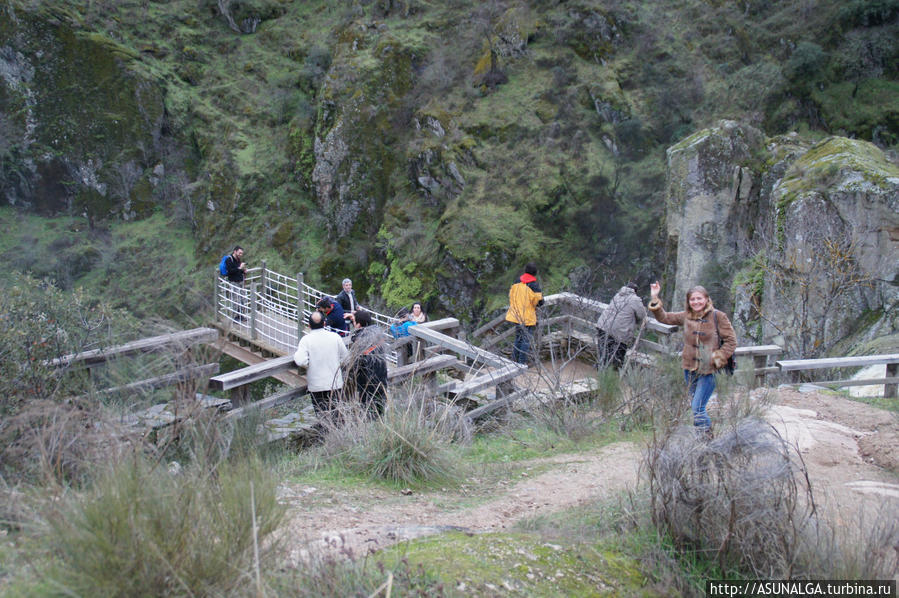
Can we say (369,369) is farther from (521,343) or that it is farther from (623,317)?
(623,317)

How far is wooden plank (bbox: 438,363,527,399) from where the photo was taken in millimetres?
6766

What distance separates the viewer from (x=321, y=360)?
6172 millimetres

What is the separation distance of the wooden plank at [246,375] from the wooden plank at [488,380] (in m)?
1.73

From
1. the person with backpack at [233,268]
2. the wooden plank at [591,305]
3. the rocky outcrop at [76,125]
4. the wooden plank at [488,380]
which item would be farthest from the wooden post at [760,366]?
the rocky outcrop at [76,125]

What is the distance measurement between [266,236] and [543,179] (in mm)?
11659

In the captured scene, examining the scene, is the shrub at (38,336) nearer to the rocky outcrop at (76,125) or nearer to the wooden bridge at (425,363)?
the wooden bridge at (425,363)

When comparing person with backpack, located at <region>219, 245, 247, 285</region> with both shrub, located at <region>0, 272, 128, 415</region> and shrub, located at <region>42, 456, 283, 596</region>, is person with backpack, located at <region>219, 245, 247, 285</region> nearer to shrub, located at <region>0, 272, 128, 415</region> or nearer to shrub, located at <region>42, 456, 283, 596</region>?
shrub, located at <region>0, 272, 128, 415</region>

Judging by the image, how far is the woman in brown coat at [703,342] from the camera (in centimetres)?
550

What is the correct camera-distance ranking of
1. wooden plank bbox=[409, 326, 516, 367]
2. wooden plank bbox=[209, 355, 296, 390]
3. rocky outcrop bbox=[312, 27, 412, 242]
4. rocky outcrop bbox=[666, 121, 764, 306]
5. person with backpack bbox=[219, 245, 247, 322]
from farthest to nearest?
rocky outcrop bbox=[312, 27, 412, 242]
rocky outcrop bbox=[666, 121, 764, 306]
person with backpack bbox=[219, 245, 247, 322]
wooden plank bbox=[409, 326, 516, 367]
wooden plank bbox=[209, 355, 296, 390]

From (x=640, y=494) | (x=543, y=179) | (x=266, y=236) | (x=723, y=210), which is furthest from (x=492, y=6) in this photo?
(x=640, y=494)

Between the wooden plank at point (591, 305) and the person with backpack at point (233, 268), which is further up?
the person with backpack at point (233, 268)

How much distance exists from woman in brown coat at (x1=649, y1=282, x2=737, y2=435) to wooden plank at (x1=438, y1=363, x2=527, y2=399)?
6.03 feet

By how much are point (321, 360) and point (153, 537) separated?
3729 millimetres

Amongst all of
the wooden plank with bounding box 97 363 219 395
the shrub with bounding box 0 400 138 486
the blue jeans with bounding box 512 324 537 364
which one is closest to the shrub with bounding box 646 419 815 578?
the shrub with bounding box 0 400 138 486
